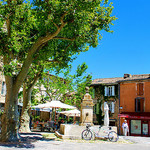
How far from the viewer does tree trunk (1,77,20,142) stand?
1173cm

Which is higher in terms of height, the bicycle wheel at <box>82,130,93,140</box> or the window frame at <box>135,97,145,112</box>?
the window frame at <box>135,97,145,112</box>

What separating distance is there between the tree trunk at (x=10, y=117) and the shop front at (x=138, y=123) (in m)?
26.1

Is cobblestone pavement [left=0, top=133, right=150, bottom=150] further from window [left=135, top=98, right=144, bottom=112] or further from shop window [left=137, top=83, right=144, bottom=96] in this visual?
shop window [left=137, top=83, right=144, bottom=96]

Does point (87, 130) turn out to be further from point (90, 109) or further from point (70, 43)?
point (70, 43)

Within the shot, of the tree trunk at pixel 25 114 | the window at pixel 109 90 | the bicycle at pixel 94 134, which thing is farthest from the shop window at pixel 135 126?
the bicycle at pixel 94 134

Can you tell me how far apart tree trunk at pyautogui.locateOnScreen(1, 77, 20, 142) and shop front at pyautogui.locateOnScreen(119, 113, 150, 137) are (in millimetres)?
26136

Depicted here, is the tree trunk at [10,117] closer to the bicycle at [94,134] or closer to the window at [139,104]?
the bicycle at [94,134]

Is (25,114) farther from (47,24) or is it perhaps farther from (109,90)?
(109,90)

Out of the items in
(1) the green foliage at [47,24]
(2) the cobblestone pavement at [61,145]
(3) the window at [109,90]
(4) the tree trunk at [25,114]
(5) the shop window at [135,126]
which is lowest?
(5) the shop window at [135,126]

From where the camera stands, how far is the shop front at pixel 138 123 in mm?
34391

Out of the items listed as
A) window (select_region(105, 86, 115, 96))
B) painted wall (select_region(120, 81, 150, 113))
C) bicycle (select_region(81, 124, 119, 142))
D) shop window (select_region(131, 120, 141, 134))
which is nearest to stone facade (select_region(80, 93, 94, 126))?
bicycle (select_region(81, 124, 119, 142))

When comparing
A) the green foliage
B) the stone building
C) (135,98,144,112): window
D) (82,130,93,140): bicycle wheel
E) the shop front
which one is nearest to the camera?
the green foliage

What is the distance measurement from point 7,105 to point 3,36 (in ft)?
12.9

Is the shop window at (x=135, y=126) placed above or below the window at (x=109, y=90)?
below
